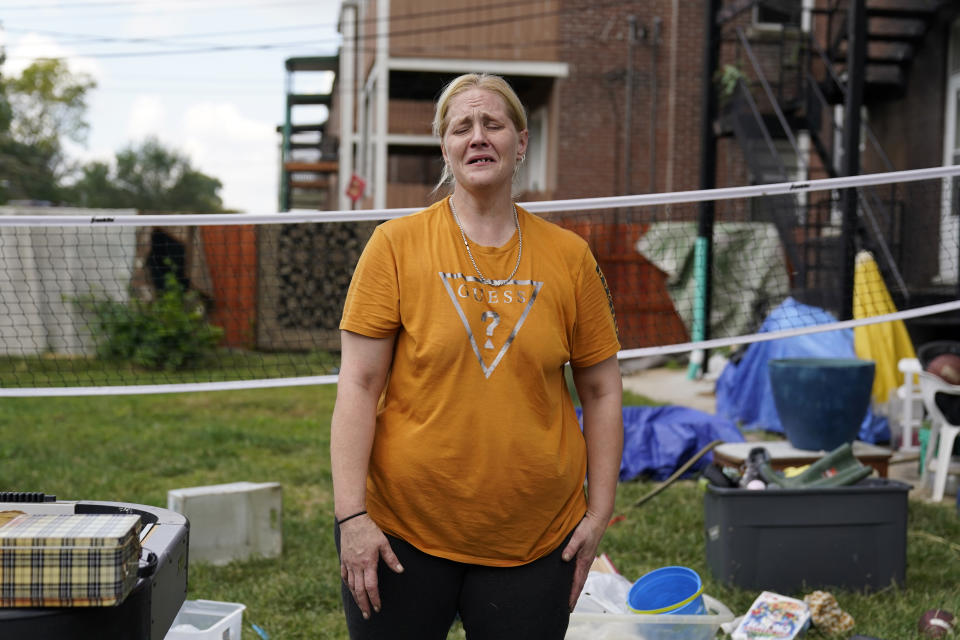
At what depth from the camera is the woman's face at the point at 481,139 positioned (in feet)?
7.29

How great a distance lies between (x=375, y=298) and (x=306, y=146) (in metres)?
30.6

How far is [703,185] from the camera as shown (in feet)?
A: 38.4

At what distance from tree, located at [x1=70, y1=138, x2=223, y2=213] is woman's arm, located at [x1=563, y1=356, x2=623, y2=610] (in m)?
91.5

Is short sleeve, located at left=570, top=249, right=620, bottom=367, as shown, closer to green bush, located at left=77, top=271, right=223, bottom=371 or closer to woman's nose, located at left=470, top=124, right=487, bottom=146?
woman's nose, located at left=470, top=124, right=487, bottom=146

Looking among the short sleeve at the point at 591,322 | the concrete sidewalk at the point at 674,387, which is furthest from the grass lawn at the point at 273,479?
the concrete sidewalk at the point at 674,387

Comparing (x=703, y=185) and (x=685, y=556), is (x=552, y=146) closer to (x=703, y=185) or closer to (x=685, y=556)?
(x=703, y=185)

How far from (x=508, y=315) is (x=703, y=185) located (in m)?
9.99

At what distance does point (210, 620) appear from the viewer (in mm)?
3574

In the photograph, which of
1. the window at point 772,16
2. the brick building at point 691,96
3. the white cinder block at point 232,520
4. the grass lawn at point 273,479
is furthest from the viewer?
the window at point 772,16

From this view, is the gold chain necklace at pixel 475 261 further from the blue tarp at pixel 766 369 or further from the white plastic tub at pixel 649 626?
the blue tarp at pixel 766 369

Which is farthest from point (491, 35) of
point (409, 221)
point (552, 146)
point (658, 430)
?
point (409, 221)

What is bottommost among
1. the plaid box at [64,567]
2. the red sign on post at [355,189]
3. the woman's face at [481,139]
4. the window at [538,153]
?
the plaid box at [64,567]

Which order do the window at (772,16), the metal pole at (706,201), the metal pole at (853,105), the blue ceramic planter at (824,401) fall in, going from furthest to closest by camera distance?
the window at (772,16)
the metal pole at (706,201)
the metal pole at (853,105)
the blue ceramic planter at (824,401)

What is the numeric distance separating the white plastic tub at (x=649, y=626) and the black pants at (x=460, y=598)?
4.36 ft
